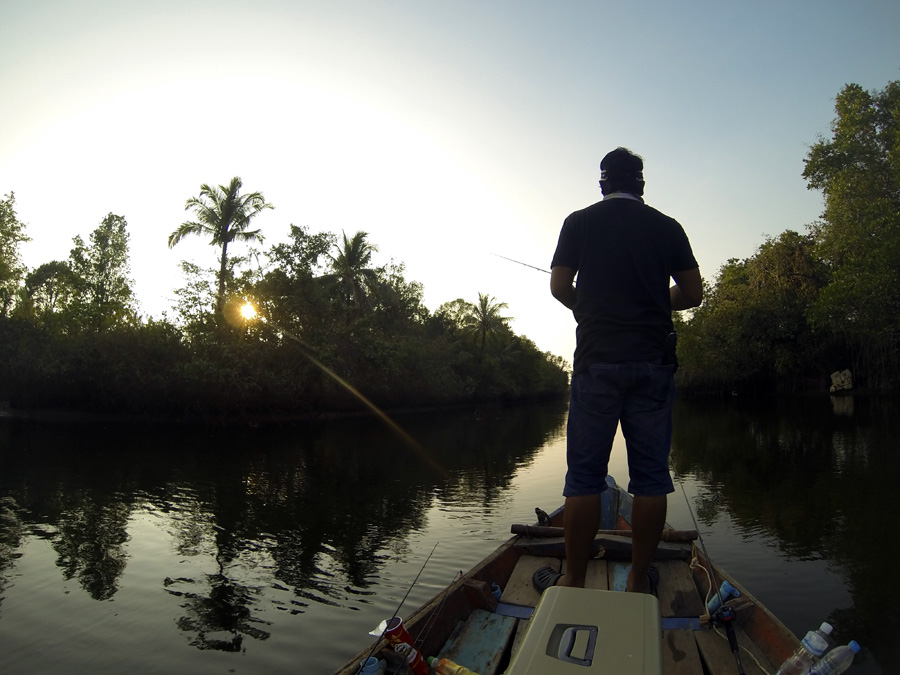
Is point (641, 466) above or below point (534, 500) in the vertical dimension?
above

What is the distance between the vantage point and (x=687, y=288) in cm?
286

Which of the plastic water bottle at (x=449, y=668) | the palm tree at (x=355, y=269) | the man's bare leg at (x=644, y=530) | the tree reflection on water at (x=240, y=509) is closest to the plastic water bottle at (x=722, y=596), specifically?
the man's bare leg at (x=644, y=530)

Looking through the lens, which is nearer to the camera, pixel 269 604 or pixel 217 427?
pixel 269 604

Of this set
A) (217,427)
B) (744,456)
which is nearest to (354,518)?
(744,456)

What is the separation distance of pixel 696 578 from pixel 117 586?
199 inches

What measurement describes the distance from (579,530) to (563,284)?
3.81ft

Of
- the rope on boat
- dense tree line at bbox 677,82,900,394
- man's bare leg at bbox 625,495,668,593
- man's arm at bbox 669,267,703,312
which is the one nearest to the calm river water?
the rope on boat

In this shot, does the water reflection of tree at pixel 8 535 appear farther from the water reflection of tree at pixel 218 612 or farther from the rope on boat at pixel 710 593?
the rope on boat at pixel 710 593

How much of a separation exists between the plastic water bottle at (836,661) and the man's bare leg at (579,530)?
39.8 inches

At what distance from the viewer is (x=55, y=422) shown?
26828 millimetres

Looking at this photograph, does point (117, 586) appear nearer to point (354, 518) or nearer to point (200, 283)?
point (354, 518)

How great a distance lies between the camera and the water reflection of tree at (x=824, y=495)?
494 cm

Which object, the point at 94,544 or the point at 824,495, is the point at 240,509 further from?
Result: the point at 824,495

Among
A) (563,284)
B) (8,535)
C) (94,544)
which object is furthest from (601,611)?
(8,535)
